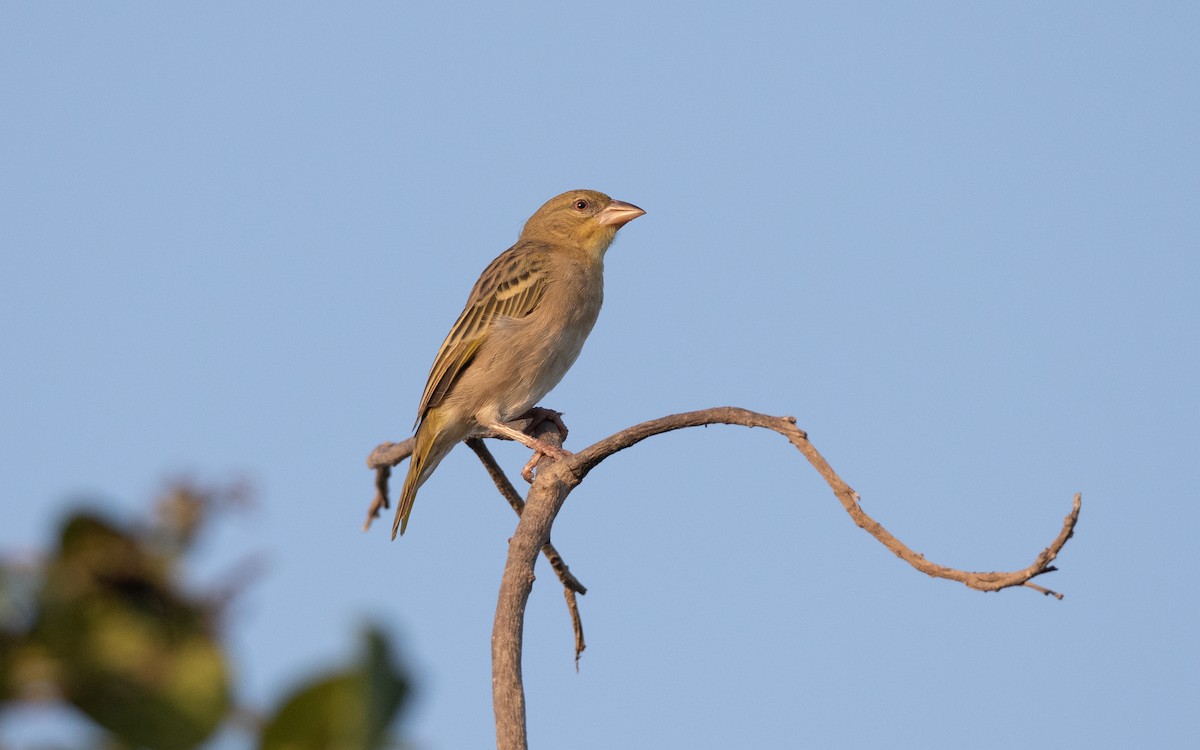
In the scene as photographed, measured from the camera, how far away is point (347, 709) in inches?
25.0

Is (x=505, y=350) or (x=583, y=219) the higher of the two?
(x=583, y=219)

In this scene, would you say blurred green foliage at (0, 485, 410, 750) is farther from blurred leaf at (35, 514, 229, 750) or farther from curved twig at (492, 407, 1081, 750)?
curved twig at (492, 407, 1081, 750)

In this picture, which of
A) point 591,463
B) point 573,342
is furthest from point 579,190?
point 591,463

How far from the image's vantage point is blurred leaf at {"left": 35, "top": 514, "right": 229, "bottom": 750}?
0.65 m

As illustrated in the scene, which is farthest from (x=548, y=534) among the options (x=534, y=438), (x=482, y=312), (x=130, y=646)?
(x=130, y=646)

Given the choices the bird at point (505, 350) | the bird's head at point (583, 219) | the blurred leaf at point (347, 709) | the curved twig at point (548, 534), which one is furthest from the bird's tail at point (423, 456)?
the blurred leaf at point (347, 709)

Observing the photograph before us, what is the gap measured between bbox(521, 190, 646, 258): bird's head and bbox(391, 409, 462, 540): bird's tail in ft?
5.98

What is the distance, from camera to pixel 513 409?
7.56 meters

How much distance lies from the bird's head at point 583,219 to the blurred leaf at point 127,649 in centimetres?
802

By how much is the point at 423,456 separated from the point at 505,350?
0.78 metres

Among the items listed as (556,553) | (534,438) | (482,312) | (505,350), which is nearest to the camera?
(556,553)

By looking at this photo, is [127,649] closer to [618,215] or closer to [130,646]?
[130,646]

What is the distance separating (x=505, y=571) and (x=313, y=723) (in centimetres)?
369

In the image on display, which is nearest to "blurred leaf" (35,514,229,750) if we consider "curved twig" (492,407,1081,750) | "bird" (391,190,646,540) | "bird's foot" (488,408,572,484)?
"curved twig" (492,407,1081,750)
